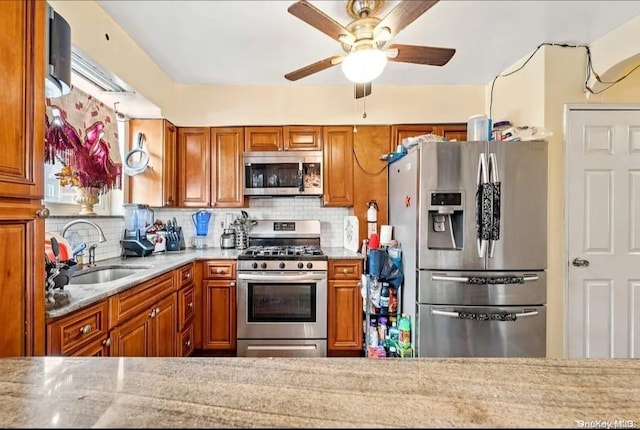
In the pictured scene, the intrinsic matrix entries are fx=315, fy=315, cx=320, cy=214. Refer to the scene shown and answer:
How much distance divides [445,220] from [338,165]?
1219mm

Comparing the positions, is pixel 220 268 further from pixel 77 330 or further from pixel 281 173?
pixel 77 330

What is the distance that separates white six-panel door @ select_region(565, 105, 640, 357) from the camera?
2.24 meters

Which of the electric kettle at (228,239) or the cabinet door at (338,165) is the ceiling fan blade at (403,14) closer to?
the cabinet door at (338,165)

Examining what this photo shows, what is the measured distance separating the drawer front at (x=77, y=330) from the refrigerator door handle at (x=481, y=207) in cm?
220

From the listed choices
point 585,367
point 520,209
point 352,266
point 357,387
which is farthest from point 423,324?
point 357,387

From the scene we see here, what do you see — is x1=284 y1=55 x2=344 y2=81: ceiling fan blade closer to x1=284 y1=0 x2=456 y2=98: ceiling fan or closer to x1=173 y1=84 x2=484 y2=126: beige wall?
x1=284 y1=0 x2=456 y2=98: ceiling fan

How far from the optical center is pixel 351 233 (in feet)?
10.2

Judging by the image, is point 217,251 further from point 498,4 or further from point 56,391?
point 498,4

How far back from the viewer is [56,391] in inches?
24.4

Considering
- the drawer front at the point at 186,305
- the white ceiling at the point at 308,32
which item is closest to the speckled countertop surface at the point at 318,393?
the drawer front at the point at 186,305

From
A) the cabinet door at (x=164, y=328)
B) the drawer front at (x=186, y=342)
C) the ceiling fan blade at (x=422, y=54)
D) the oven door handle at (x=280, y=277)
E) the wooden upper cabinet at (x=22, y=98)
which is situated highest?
the ceiling fan blade at (x=422, y=54)

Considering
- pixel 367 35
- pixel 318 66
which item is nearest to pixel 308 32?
pixel 318 66

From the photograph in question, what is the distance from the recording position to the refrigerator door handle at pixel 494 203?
2.09 m

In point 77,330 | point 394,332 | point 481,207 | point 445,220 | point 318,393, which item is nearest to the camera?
point 318,393
